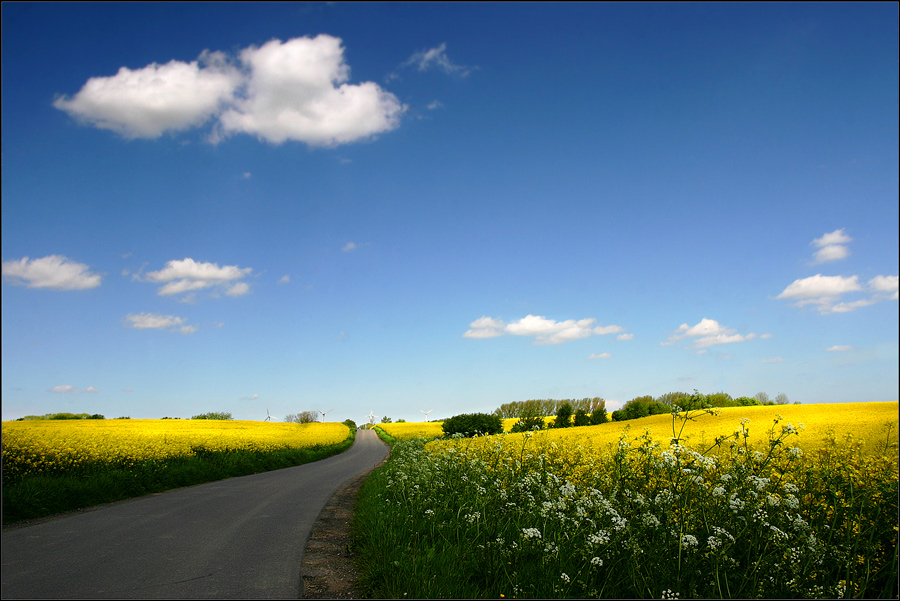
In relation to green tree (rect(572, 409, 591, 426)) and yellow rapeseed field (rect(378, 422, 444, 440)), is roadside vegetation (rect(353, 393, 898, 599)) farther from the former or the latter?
green tree (rect(572, 409, 591, 426))

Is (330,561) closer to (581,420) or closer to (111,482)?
(111,482)

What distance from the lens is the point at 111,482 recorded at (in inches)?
496

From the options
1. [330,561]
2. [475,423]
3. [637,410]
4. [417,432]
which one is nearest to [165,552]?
[330,561]

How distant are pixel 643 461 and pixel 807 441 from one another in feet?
13.9

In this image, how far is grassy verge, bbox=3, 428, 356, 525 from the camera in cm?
1003

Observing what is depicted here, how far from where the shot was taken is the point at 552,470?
28.9 feet

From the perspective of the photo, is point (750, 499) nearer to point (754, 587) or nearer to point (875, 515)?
point (754, 587)

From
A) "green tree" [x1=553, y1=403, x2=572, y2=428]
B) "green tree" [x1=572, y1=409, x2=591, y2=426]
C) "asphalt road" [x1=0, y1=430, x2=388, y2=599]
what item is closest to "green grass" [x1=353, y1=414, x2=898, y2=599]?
"asphalt road" [x1=0, y1=430, x2=388, y2=599]

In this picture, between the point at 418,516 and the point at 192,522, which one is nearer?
the point at 418,516

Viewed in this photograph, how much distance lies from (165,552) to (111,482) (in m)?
7.52

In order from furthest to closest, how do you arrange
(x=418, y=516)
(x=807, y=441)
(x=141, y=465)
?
(x=141, y=465) → (x=807, y=441) → (x=418, y=516)

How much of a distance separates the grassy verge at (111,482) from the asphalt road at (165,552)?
89cm

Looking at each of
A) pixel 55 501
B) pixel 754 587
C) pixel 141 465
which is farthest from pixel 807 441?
pixel 141 465

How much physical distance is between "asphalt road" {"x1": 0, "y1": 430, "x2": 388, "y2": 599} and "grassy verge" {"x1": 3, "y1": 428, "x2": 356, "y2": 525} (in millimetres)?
887
